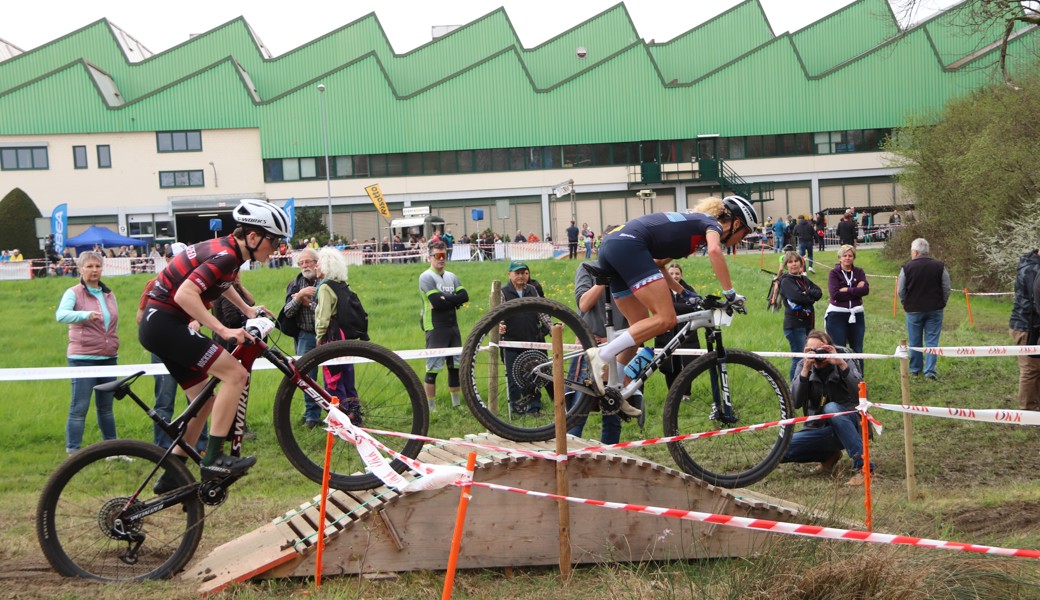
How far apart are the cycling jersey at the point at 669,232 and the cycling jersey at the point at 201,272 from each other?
8.51 ft

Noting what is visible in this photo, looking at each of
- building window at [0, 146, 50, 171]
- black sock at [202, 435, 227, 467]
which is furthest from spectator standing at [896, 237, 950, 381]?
building window at [0, 146, 50, 171]

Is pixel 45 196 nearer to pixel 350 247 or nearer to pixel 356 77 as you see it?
pixel 356 77

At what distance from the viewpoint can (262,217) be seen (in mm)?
5750

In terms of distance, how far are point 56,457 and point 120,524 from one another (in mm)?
5423

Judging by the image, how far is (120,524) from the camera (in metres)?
5.84

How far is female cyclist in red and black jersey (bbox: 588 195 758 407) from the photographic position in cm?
638

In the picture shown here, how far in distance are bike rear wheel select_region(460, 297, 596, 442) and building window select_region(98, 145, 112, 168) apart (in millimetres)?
50002

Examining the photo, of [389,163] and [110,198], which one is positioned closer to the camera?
[110,198]

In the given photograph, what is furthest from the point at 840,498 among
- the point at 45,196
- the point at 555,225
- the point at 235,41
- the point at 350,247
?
the point at 235,41

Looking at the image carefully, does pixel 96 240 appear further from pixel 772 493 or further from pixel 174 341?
pixel 772 493

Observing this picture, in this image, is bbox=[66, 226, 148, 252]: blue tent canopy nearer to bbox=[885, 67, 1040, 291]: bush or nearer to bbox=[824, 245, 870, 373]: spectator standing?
bbox=[885, 67, 1040, 291]: bush

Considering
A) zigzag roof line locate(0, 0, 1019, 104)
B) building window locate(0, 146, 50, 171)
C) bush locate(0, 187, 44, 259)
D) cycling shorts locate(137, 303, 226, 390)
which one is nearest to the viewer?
cycling shorts locate(137, 303, 226, 390)

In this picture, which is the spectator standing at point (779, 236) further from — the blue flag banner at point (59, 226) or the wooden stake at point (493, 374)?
the wooden stake at point (493, 374)

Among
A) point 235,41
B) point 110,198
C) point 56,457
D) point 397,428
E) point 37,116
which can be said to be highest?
point 235,41
